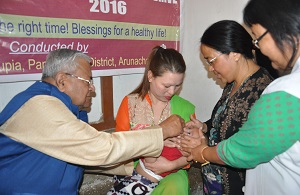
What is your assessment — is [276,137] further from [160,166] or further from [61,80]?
[61,80]

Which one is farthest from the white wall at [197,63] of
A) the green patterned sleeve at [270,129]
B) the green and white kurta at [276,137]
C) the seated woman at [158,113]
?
Answer: the green patterned sleeve at [270,129]

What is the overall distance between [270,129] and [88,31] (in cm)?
185

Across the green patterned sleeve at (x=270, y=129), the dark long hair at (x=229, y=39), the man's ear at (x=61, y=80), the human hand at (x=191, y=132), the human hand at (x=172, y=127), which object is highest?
the dark long hair at (x=229, y=39)

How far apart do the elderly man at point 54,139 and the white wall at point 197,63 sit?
116cm

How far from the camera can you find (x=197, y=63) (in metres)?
3.26

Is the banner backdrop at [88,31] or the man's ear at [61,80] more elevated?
the banner backdrop at [88,31]

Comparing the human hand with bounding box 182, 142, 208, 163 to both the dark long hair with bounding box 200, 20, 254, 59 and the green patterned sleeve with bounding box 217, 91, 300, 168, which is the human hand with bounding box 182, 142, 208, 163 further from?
the dark long hair with bounding box 200, 20, 254, 59

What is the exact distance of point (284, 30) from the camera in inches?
41.2

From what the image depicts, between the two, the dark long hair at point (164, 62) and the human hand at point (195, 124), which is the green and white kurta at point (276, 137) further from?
the dark long hair at point (164, 62)

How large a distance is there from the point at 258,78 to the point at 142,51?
1.49 meters

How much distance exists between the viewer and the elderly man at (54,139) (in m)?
1.32

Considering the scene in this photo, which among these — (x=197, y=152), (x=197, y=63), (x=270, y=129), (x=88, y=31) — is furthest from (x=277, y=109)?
(x=197, y=63)

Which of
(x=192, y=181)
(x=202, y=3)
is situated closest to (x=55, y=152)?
(x=192, y=181)

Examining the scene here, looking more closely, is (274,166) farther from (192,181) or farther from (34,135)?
(192,181)
